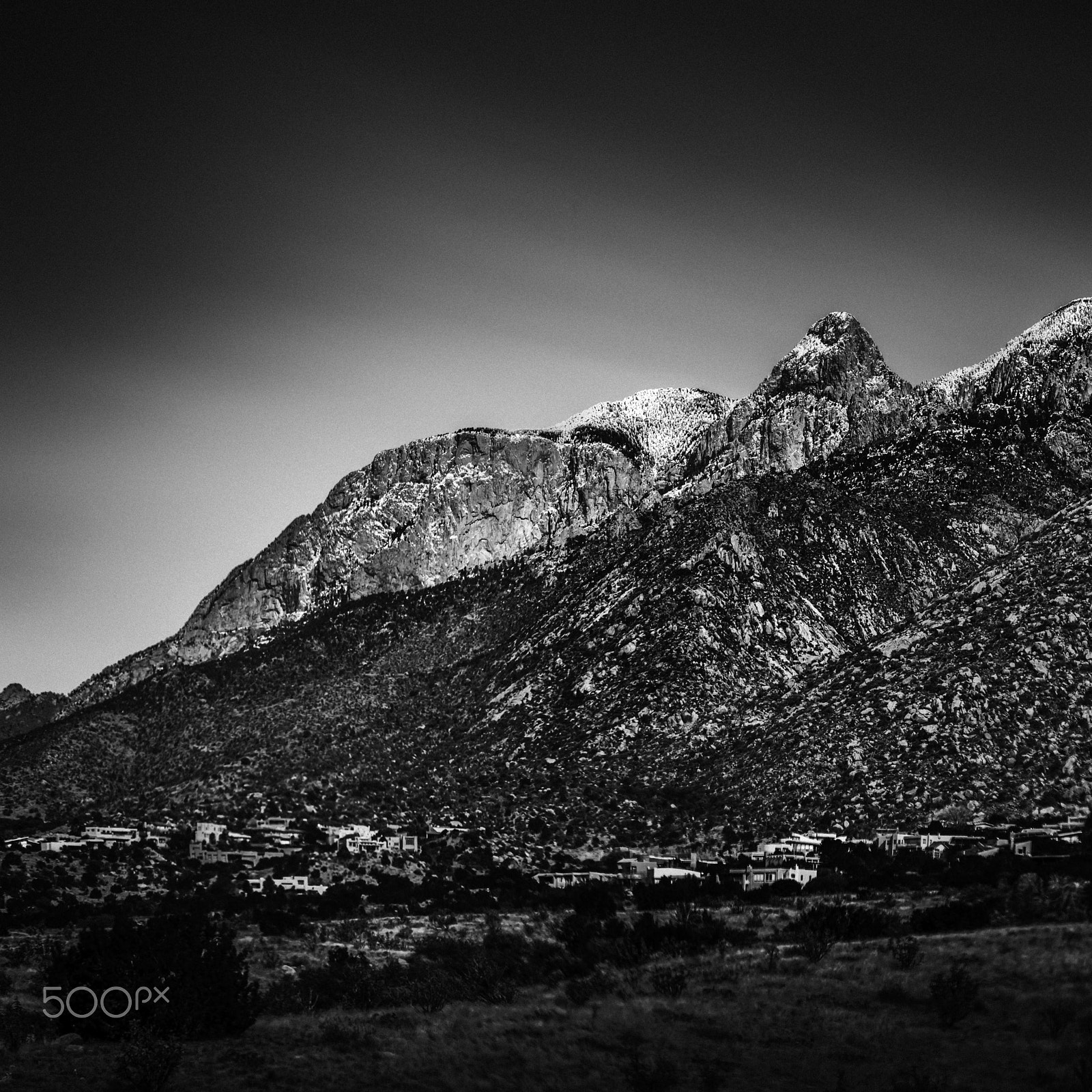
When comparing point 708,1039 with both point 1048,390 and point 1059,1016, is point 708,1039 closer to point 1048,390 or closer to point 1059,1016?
point 1059,1016

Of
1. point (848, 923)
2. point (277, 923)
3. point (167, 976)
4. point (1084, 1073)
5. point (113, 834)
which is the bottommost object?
point (1084, 1073)

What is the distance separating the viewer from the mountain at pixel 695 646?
3597 inches

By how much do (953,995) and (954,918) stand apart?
556 inches

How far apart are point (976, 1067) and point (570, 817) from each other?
70.6m

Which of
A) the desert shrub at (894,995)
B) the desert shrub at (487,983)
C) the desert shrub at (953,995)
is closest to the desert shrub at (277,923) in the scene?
the desert shrub at (487,983)

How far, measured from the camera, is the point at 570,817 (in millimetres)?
98000

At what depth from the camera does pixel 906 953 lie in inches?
1496

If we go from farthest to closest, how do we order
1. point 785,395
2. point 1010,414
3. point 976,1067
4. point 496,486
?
point 496,486
point 785,395
point 1010,414
point 976,1067

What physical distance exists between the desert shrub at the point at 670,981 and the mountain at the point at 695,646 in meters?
46.5

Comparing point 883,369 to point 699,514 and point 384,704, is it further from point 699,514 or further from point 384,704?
point 384,704

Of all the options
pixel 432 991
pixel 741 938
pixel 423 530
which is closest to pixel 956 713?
pixel 741 938

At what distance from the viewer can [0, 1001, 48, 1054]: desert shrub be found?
33.6 m

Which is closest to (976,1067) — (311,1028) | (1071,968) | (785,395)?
(1071,968)

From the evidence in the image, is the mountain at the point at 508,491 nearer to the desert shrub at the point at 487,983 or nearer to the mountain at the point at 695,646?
the mountain at the point at 695,646
